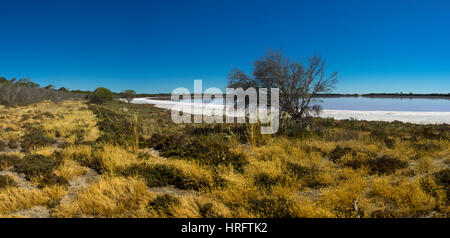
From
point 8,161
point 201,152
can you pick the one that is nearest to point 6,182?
point 8,161

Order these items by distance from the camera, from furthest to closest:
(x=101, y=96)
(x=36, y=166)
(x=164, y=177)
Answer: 1. (x=101, y=96)
2. (x=36, y=166)
3. (x=164, y=177)

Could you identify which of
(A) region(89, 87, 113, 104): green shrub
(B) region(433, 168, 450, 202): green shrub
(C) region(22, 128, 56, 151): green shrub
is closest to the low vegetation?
(B) region(433, 168, 450, 202): green shrub

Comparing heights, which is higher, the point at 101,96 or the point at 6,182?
the point at 101,96

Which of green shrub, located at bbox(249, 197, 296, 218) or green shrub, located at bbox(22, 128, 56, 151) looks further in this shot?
green shrub, located at bbox(22, 128, 56, 151)

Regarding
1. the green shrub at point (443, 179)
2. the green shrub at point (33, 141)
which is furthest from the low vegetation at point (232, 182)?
the green shrub at point (33, 141)

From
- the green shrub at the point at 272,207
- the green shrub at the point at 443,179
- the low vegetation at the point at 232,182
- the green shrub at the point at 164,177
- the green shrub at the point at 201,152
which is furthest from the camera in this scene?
the green shrub at the point at 201,152

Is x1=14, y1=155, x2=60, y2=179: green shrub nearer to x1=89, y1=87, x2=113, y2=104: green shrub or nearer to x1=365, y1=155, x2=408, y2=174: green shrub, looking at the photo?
x1=365, y1=155, x2=408, y2=174: green shrub

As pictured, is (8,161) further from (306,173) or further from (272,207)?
(306,173)

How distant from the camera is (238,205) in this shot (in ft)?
15.1

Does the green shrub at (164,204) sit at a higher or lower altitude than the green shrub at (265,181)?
lower

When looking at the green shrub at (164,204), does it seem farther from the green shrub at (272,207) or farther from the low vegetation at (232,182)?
the green shrub at (272,207)
